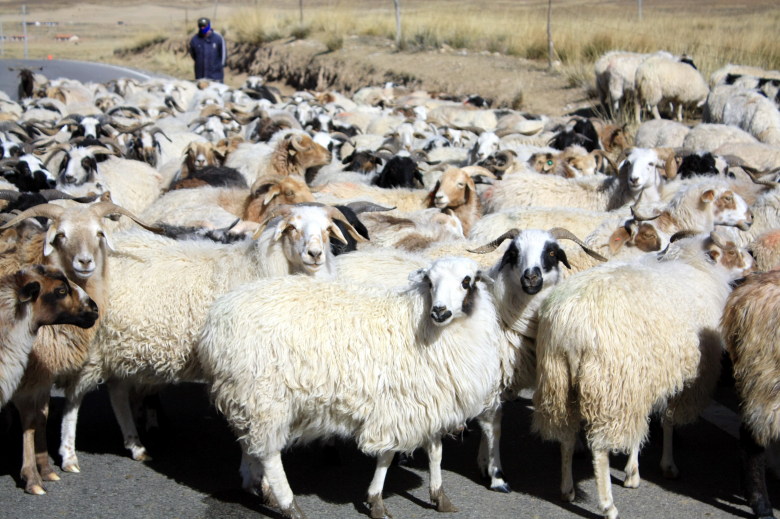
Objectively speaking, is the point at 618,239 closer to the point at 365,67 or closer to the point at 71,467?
the point at 71,467

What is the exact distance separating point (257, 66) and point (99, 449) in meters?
27.9

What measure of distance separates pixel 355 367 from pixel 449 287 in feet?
2.24

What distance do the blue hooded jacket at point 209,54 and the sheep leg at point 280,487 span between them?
63.5 feet

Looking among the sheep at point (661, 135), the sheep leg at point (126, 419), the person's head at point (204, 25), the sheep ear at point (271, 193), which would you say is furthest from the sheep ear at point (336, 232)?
the person's head at point (204, 25)

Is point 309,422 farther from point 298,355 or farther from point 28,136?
point 28,136

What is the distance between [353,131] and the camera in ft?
49.6

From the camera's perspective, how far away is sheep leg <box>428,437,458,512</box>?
5.05 m

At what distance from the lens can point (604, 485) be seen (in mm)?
4910

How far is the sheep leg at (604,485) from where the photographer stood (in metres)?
4.88

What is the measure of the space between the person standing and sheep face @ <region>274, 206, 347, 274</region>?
1771cm

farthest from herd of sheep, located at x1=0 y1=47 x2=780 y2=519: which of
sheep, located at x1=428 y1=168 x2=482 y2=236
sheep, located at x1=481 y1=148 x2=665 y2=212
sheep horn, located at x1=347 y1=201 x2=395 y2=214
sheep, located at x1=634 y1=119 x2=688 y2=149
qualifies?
sheep, located at x1=634 y1=119 x2=688 y2=149

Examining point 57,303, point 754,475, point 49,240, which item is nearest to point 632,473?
point 754,475

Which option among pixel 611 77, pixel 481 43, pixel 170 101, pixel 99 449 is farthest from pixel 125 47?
pixel 99 449

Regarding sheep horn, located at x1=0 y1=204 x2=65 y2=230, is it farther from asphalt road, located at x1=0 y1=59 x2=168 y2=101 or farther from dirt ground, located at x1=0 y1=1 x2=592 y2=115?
asphalt road, located at x1=0 y1=59 x2=168 y2=101
